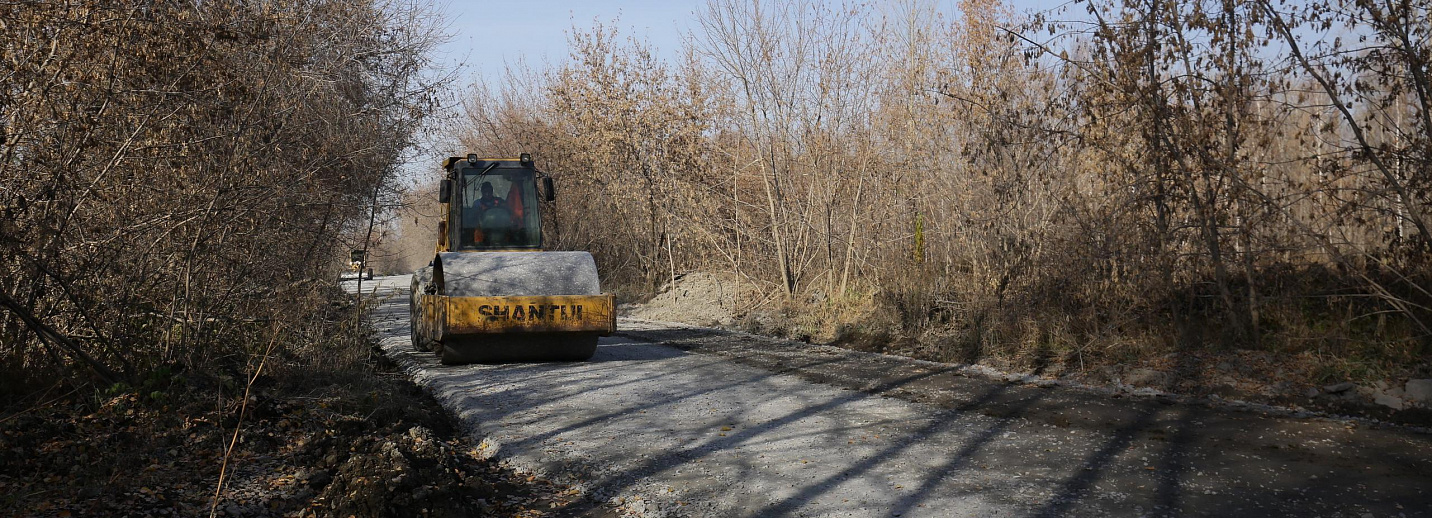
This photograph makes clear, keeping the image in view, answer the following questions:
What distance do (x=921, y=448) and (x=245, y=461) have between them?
4361 millimetres

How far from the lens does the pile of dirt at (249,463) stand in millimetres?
5453

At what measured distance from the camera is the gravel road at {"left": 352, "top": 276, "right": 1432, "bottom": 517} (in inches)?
221

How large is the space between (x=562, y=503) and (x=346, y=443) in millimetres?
1744

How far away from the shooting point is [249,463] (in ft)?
21.3

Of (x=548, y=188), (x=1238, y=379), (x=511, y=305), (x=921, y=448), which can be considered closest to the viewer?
(x=921, y=448)

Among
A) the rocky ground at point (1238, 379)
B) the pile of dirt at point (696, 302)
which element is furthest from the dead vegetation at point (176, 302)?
the pile of dirt at point (696, 302)

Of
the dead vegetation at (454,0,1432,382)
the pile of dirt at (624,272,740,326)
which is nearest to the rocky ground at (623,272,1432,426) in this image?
the dead vegetation at (454,0,1432,382)

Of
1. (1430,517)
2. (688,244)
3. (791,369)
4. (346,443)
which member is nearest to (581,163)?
(688,244)

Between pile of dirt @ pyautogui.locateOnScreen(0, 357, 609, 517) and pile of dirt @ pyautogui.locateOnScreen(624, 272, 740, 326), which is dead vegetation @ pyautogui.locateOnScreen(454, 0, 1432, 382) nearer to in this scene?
pile of dirt @ pyautogui.locateOnScreen(624, 272, 740, 326)

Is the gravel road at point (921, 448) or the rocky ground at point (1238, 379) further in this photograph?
the rocky ground at point (1238, 379)

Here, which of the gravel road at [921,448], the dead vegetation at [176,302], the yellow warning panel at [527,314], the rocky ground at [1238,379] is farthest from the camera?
the yellow warning panel at [527,314]

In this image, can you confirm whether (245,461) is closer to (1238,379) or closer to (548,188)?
(548,188)

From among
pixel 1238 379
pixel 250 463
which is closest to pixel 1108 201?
pixel 1238 379

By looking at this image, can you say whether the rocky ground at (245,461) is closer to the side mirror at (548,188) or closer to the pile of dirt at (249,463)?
the pile of dirt at (249,463)
